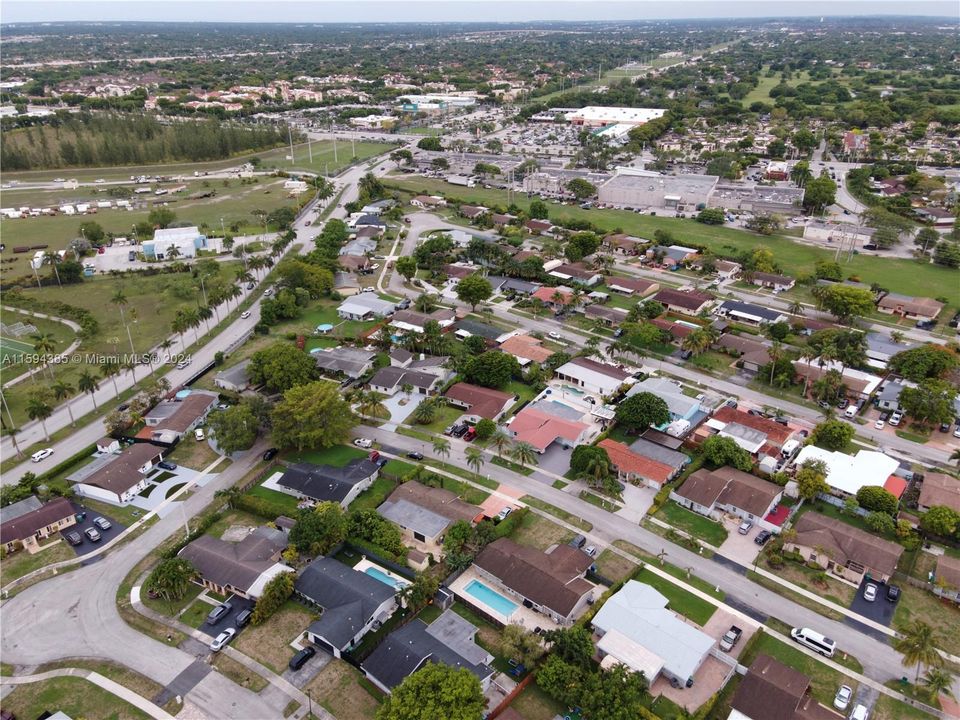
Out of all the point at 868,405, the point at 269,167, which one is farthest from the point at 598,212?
the point at 269,167

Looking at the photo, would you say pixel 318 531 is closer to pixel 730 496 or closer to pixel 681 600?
pixel 681 600

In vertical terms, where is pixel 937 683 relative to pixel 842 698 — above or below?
above

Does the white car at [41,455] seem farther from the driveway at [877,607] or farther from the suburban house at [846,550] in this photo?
the driveway at [877,607]

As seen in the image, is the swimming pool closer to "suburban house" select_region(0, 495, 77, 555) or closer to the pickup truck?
the pickup truck

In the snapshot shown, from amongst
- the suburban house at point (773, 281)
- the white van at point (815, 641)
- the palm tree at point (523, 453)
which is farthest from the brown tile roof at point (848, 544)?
the suburban house at point (773, 281)

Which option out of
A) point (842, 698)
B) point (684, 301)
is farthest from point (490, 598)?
point (684, 301)
